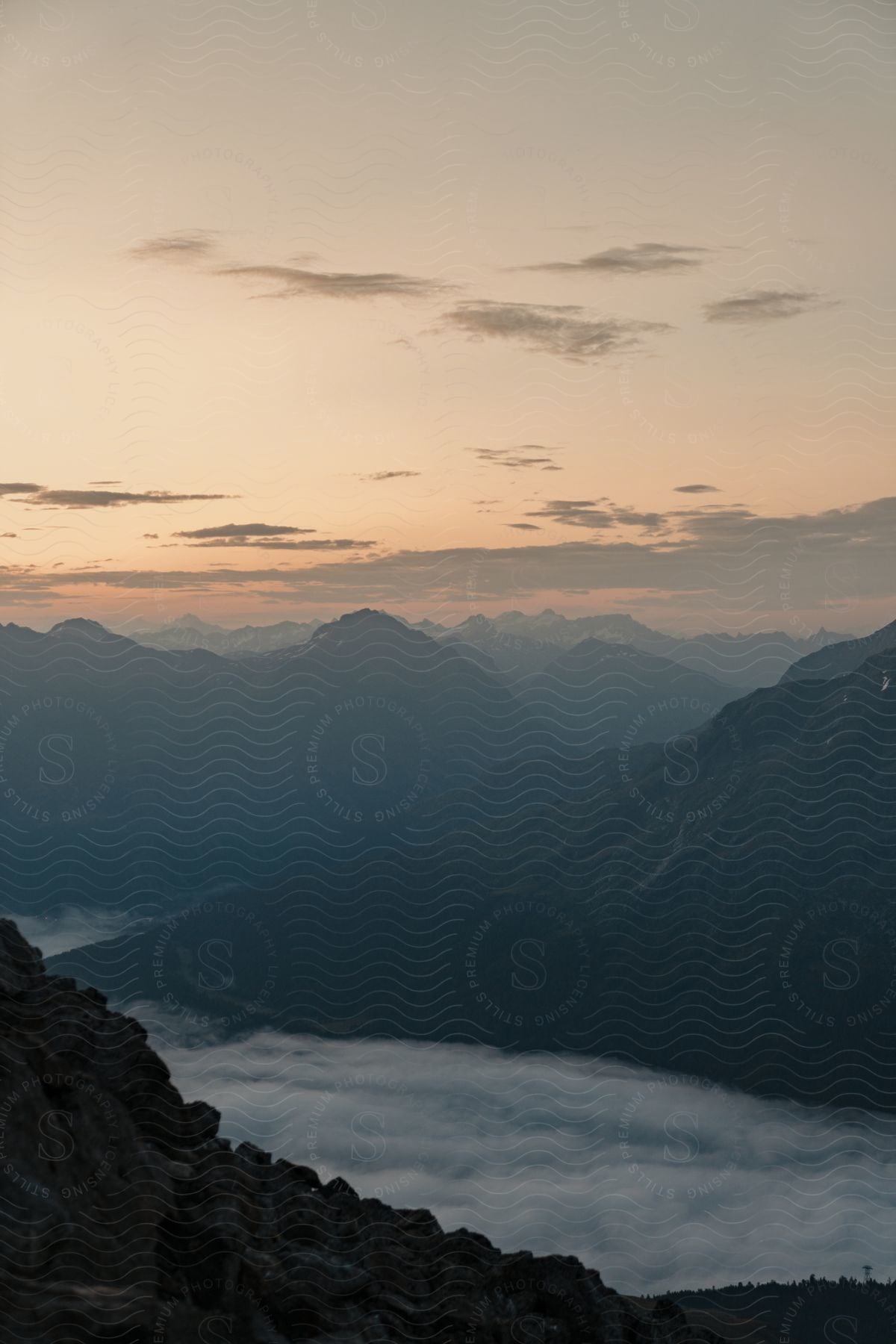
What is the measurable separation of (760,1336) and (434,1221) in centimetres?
16489

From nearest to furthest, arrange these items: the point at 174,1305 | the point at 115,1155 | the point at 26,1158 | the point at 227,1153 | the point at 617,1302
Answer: the point at 26,1158, the point at 174,1305, the point at 115,1155, the point at 227,1153, the point at 617,1302

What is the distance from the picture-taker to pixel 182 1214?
112 feet

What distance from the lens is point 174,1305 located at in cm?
3061

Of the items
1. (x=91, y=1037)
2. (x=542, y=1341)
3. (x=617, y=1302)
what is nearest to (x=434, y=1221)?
(x=542, y=1341)

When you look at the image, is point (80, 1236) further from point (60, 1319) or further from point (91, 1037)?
point (91, 1037)

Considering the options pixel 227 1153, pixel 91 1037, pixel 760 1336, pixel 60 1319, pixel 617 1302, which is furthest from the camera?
pixel 760 1336

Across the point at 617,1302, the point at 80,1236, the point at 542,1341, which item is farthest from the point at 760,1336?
the point at 80,1236

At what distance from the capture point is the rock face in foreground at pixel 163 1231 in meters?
27.6

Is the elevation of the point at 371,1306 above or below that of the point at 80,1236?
below

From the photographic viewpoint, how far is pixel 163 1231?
32.2m

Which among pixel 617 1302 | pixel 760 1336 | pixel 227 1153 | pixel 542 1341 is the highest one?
pixel 227 1153

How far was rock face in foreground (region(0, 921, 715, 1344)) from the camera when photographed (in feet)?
90.6

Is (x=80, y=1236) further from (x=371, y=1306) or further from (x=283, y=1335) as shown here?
(x=371, y=1306)

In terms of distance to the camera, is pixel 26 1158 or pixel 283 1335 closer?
pixel 26 1158
